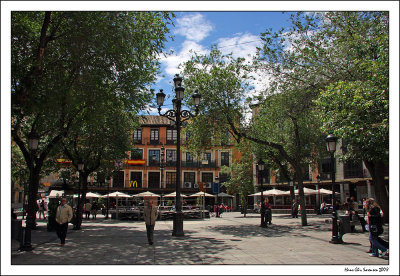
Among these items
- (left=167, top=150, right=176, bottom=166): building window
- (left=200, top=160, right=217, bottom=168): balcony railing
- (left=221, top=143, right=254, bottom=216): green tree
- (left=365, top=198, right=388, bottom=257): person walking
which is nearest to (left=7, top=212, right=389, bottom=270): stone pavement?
(left=365, top=198, right=388, bottom=257): person walking

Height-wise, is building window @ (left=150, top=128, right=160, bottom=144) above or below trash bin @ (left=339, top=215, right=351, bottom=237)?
above

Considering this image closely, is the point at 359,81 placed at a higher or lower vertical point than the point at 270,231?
higher

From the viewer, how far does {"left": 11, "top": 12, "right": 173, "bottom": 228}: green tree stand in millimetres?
8891

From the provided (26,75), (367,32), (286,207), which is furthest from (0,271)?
(286,207)

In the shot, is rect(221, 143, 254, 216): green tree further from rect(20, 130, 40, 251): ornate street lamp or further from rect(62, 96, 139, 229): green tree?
rect(20, 130, 40, 251): ornate street lamp

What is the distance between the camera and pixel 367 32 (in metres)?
12.3

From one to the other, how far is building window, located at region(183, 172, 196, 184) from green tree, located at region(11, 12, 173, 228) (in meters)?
38.4

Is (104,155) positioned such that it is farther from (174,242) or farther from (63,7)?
(63,7)

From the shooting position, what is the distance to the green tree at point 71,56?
29.2ft

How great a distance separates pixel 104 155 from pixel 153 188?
91.9 ft

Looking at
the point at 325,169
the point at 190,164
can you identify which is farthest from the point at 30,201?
the point at 190,164

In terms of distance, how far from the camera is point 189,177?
166 feet

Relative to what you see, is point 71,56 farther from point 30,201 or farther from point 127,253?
point 127,253

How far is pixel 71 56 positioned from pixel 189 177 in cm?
4127
